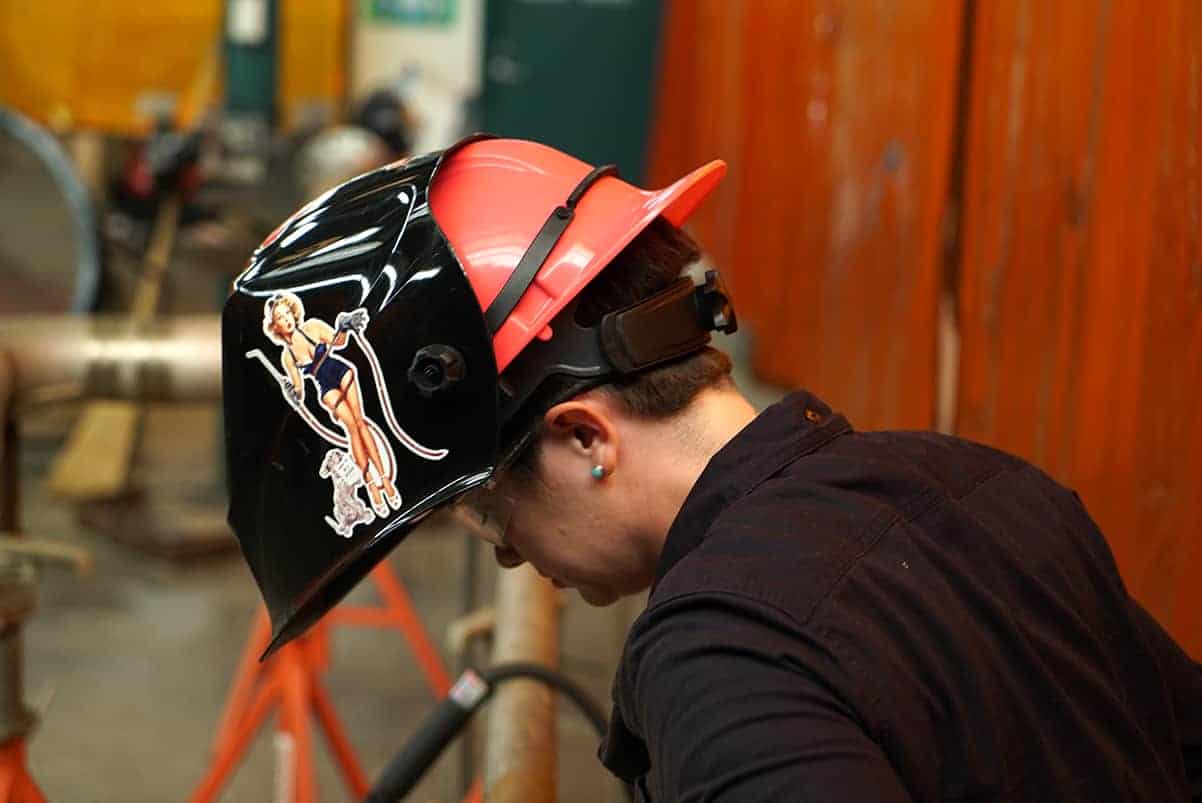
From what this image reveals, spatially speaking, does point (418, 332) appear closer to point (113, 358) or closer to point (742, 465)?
point (742, 465)

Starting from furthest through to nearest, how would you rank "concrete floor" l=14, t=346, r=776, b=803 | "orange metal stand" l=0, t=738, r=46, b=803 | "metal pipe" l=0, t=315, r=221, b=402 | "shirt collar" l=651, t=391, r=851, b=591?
"concrete floor" l=14, t=346, r=776, b=803 → "metal pipe" l=0, t=315, r=221, b=402 → "orange metal stand" l=0, t=738, r=46, b=803 → "shirt collar" l=651, t=391, r=851, b=591

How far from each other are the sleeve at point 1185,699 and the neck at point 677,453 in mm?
384

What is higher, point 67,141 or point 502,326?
point 502,326

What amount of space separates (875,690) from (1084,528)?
37 centimetres

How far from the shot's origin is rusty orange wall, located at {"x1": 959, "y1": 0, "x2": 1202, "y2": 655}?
160 cm

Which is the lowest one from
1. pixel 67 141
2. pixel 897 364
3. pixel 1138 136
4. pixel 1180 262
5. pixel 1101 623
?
pixel 67 141

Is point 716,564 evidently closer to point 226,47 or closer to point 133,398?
point 133,398

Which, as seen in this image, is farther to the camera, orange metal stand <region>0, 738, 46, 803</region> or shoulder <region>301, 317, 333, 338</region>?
orange metal stand <region>0, 738, 46, 803</region>

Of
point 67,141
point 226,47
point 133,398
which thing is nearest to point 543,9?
point 226,47

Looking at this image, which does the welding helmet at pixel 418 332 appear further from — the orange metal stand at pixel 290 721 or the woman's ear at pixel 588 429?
the orange metal stand at pixel 290 721

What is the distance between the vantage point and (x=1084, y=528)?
1.05 meters

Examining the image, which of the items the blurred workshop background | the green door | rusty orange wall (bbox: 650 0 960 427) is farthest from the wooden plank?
the green door

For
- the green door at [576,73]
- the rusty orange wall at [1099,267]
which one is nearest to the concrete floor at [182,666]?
the rusty orange wall at [1099,267]

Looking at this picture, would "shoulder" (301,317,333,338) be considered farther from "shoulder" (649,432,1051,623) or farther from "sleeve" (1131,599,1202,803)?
"sleeve" (1131,599,1202,803)
